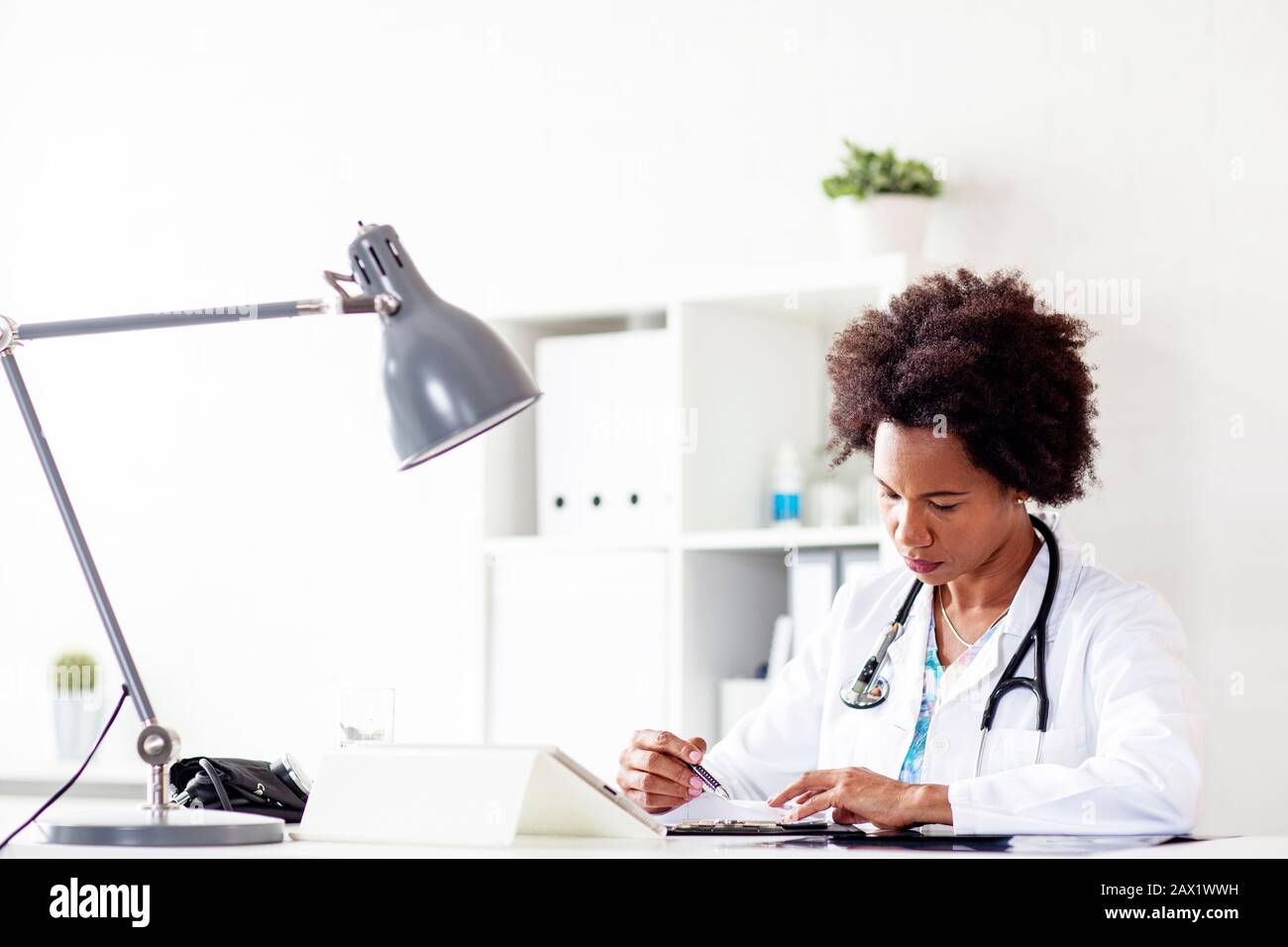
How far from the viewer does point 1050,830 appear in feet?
5.28

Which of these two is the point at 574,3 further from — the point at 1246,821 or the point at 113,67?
the point at 1246,821

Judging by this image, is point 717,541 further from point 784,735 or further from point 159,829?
point 159,829

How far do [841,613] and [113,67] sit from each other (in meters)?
3.08

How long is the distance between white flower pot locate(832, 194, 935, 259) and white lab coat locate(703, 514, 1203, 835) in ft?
3.16

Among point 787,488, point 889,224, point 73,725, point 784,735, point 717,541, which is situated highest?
point 889,224

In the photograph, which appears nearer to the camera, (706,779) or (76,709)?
(706,779)

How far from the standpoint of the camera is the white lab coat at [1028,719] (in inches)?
A: 66.0

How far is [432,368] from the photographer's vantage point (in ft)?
4.82

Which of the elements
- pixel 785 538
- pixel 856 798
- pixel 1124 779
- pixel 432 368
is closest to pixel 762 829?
pixel 856 798

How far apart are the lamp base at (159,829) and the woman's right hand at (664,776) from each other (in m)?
0.58

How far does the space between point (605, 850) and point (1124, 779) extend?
0.62 meters

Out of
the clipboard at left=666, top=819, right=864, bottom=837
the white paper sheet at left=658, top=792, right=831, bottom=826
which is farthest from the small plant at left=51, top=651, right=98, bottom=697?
the clipboard at left=666, top=819, right=864, bottom=837

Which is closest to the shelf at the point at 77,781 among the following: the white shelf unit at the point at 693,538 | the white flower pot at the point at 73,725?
the white flower pot at the point at 73,725

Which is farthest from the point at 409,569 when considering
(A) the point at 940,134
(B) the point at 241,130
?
(A) the point at 940,134
